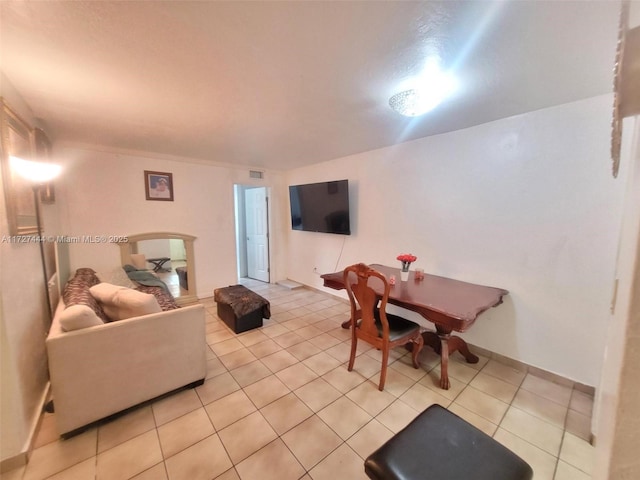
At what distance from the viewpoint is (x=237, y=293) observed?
3348 millimetres

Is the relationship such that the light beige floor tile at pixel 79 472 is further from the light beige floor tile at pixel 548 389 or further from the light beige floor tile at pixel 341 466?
the light beige floor tile at pixel 548 389

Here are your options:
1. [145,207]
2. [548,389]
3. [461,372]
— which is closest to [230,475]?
[461,372]

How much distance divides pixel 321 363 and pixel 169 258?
10.0 feet

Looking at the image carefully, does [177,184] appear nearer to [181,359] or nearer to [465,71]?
[181,359]

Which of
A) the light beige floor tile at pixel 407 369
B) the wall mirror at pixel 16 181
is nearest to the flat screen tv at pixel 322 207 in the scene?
the light beige floor tile at pixel 407 369

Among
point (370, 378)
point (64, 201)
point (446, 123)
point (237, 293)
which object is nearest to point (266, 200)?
point (237, 293)

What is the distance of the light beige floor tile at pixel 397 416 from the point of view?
1717mm

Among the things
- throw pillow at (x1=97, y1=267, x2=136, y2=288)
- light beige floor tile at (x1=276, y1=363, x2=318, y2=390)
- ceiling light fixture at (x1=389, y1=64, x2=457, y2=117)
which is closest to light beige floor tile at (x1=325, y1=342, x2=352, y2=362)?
light beige floor tile at (x1=276, y1=363, x2=318, y2=390)

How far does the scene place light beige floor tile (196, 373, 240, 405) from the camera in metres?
1.97

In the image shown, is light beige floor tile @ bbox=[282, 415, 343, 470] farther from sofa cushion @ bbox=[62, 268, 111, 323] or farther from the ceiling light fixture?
the ceiling light fixture

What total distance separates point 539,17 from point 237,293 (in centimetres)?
354

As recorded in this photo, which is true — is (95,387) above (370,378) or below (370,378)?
above

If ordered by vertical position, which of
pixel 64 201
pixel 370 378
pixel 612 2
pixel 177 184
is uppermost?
pixel 612 2

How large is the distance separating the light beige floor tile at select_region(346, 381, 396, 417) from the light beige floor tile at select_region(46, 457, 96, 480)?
1637 mm
